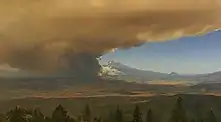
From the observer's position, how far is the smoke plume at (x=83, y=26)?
18.2ft

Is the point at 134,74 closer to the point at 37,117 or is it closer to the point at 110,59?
the point at 110,59

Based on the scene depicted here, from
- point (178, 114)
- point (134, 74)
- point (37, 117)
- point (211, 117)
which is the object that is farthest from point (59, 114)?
point (211, 117)

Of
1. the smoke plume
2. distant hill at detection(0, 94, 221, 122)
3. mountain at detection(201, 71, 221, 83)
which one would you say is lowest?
distant hill at detection(0, 94, 221, 122)

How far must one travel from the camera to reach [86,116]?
5574 millimetres

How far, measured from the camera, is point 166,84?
5.65 metres

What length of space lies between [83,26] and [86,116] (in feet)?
3.32

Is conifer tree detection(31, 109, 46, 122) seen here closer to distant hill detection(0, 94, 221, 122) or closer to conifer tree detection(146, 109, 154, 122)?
distant hill detection(0, 94, 221, 122)

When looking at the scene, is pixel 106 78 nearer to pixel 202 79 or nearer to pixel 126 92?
pixel 126 92

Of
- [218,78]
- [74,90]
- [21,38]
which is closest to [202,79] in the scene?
[218,78]

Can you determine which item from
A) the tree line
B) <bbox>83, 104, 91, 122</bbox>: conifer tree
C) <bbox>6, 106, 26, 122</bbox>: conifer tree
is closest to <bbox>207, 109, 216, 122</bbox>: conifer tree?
the tree line

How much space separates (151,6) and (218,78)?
1117 mm

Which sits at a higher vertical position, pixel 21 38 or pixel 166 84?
pixel 21 38

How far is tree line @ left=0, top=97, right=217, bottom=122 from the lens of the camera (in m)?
5.52

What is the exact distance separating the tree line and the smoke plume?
48 cm
